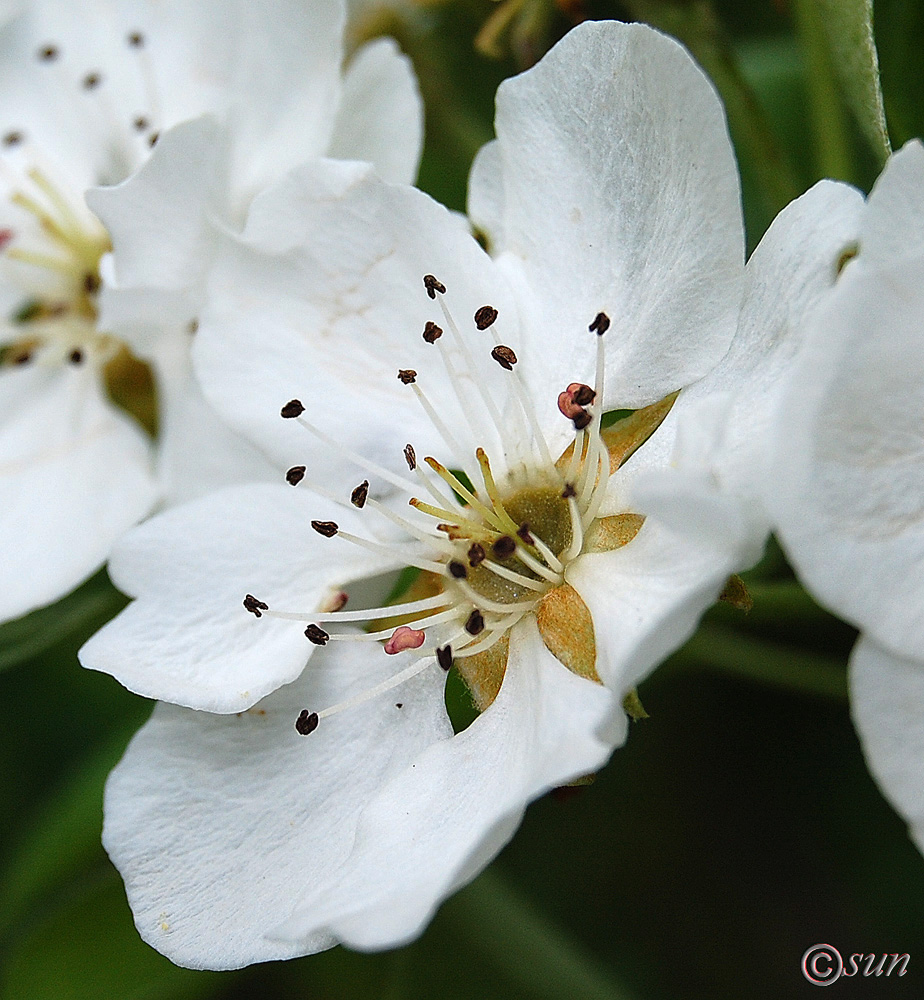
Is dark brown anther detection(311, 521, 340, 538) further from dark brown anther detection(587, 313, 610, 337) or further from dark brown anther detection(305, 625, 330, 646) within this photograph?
dark brown anther detection(587, 313, 610, 337)

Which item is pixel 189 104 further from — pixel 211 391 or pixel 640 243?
pixel 640 243

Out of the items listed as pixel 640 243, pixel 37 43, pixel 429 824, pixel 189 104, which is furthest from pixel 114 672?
pixel 37 43

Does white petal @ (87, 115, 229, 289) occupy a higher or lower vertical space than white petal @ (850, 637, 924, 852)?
higher

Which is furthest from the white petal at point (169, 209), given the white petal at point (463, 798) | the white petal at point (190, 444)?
the white petal at point (463, 798)

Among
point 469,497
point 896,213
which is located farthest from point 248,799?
point 896,213

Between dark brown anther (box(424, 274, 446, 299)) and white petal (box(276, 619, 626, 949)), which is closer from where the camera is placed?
white petal (box(276, 619, 626, 949))

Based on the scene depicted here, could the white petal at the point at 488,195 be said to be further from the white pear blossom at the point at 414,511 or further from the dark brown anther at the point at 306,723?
the dark brown anther at the point at 306,723

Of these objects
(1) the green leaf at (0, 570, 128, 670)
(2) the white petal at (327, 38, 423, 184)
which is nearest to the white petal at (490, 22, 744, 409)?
(2) the white petal at (327, 38, 423, 184)

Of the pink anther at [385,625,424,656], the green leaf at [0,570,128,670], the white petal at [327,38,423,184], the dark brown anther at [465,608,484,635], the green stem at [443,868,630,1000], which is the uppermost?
the white petal at [327,38,423,184]
